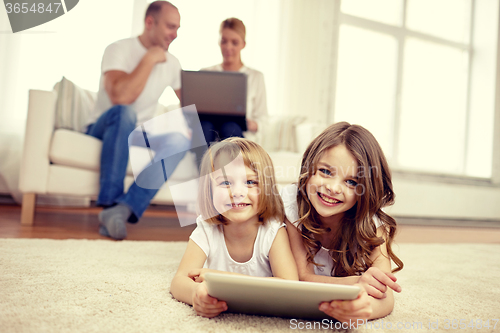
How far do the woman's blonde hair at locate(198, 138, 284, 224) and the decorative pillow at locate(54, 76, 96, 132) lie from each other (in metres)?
1.35

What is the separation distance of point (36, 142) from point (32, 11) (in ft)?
5.22

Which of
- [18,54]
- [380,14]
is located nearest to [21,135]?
[18,54]

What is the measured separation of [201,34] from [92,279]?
251 centimetres

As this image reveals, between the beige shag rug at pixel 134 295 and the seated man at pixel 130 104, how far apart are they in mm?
303

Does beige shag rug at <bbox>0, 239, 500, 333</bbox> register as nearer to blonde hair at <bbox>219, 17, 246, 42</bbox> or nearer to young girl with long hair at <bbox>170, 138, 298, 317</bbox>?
young girl with long hair at <bbox>170, 138, 298, 317</bbox>

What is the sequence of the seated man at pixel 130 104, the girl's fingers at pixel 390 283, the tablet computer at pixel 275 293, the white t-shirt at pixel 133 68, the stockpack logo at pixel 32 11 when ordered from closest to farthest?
the tablet computer at pixel 275 293, the girl's fingers at pixel 390 283, the seated man at pixel 130 104, the white t-shirt at pixel 133 68, the stockpack logo at pixel 32 11

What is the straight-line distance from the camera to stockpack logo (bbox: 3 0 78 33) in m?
2.46

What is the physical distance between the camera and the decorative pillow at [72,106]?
1845 mm

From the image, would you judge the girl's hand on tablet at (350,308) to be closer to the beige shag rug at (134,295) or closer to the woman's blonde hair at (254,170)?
the beige shag rug at (134,295)

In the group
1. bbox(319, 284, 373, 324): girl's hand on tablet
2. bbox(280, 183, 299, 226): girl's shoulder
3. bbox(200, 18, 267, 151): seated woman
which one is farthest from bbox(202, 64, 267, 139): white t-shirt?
bbox(319, 284, 373, 324): girl's hand on tablet

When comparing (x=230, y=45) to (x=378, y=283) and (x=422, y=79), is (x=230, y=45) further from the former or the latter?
(x=422, y=79)

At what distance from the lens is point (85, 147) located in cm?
150

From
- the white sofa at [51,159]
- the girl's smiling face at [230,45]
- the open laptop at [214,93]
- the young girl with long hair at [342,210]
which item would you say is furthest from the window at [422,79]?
the young girl with long hair at [342,210]

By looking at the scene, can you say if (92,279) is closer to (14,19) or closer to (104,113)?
(104,113)
